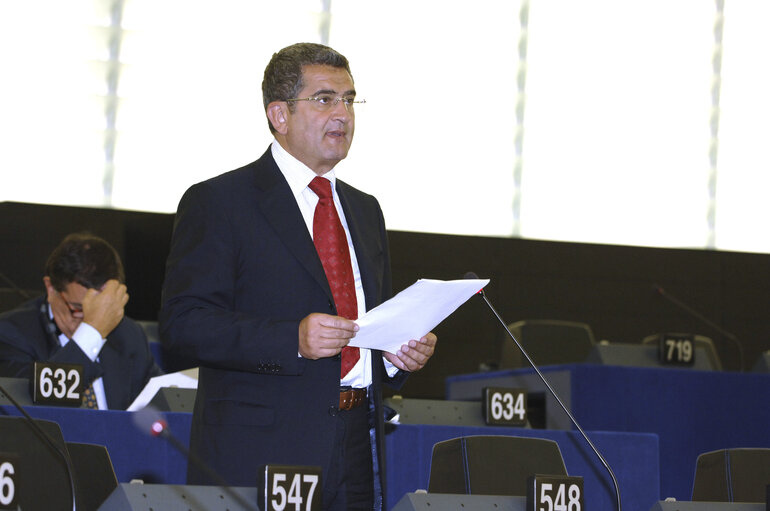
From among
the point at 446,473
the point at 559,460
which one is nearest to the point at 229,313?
the point at 446,473

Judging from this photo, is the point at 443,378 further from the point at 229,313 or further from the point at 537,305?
the point at 229,313

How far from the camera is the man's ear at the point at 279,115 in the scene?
96.5 inches

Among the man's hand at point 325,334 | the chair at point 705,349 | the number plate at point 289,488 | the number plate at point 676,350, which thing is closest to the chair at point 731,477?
the man's hand at point 325,334

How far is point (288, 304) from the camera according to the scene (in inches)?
90.0

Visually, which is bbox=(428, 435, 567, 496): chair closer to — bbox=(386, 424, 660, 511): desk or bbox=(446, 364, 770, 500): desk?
bbox=(386, 424, 660, 511): desk

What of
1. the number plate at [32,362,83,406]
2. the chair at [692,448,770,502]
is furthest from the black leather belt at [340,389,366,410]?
the number plate at [32,362,83,406]

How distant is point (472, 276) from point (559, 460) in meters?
0.83

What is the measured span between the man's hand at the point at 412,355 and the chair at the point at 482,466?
51 centimetres

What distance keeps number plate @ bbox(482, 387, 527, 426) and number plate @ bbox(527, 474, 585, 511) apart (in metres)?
1.55

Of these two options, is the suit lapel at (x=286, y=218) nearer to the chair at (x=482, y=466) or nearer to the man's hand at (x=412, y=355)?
the man's hand at (x=412, y=355)

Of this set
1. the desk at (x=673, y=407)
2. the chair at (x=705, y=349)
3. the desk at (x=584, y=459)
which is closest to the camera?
the desk at (x=584, y=459)

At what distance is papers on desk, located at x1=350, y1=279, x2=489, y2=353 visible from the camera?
7.09 feet

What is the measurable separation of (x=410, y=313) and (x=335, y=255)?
237 millimetres

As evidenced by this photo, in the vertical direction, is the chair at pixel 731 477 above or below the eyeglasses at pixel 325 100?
below
